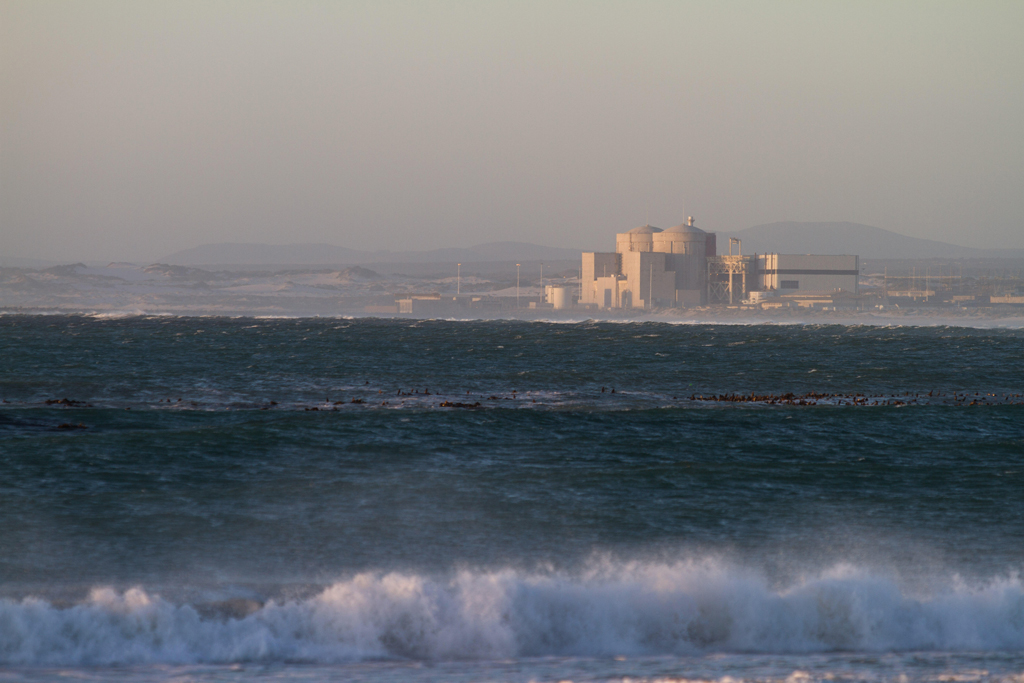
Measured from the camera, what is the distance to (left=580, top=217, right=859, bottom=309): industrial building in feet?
568

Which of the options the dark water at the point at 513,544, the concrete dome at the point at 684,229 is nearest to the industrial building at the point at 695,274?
the concrete dome at the point at 684,229

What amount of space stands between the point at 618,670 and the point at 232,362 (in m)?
52.6

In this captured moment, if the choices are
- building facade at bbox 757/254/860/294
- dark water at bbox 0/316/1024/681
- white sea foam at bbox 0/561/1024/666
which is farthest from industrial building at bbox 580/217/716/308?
white sea foam at bbox 0/561/1024/666

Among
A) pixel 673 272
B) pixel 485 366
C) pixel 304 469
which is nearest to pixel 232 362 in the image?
pixel 485 366

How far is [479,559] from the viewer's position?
13.2 metres

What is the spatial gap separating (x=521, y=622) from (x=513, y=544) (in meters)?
3.08

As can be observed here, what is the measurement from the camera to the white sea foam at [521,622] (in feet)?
33.9

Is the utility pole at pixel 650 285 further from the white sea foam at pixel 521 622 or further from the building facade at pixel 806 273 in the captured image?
the white sea foam at pixel 521 622

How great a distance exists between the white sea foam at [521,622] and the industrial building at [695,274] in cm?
16100

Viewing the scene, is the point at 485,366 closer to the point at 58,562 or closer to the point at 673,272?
the point at 58,562

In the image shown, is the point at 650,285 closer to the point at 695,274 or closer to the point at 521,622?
the point at 695,274

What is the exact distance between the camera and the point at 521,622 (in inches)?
432

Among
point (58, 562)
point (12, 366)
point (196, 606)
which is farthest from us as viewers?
point (12, 366)

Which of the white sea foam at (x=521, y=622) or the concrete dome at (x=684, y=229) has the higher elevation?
the concrete dome at (x=684, y=229)
